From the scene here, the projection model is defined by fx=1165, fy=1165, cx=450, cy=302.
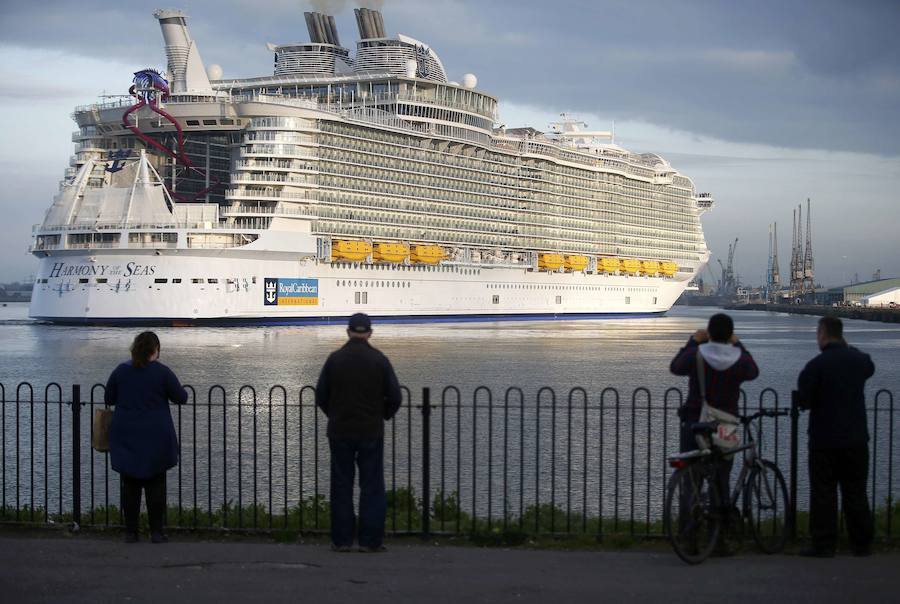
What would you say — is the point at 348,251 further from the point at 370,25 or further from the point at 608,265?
the point at 608,265

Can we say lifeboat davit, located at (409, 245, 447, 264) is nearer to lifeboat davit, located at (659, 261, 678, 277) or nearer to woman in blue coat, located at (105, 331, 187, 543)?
lifeboat davit, located at (659, 261, 678, 277)

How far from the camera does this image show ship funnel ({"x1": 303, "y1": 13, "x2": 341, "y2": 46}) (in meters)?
89.2

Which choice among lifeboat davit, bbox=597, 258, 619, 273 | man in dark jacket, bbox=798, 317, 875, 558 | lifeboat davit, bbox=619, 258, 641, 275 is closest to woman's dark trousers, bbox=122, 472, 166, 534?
man in dark jacket, bbox=798, 317, 875, 558

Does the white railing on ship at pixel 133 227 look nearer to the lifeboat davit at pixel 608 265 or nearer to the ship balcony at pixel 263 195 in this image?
the ship balcony at pixel 263 195

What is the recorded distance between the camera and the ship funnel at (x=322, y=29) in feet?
293

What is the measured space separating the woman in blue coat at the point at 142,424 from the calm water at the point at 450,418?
1236mm

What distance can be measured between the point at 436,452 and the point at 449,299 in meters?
69.8

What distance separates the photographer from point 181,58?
78.6m

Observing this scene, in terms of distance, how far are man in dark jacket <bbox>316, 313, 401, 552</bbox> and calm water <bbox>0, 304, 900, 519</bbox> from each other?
130 cm

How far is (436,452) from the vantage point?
63.1 feet

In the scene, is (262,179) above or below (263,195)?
above

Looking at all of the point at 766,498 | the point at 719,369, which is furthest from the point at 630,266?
the point at 719,369

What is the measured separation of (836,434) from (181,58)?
244ft

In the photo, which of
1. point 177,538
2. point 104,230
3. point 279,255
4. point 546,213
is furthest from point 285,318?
point 177,538
